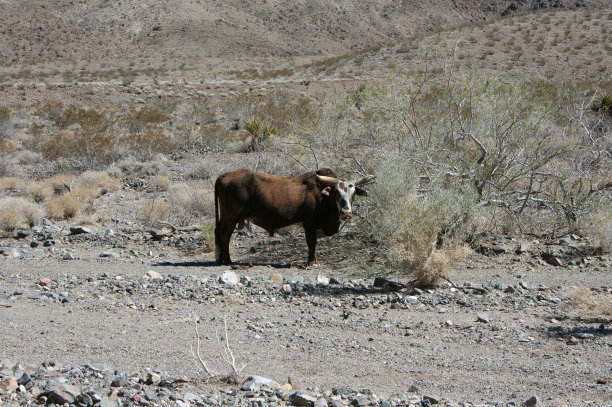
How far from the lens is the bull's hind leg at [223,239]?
10.9 metres

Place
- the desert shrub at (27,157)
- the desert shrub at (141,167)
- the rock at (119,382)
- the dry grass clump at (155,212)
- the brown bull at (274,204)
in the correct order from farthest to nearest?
the desert shrub at (27,157) < the desert shrub at (141,167) < the dry grass clump at (155,212) < the brown bull at (274,204) < the rock at (119,382)

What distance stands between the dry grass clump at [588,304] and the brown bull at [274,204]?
148 inches

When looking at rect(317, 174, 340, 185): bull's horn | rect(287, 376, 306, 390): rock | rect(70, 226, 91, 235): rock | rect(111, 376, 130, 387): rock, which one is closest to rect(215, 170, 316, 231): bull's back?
rect(317, 174, 340, 185): bull's horn

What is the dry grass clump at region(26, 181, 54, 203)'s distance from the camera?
58.3ft

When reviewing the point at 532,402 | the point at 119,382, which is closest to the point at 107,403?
the point at 119,382

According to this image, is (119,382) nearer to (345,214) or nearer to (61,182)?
(345,214)

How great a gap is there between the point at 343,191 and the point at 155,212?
5874 mm

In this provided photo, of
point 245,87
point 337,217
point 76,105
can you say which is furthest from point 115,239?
point 245,87

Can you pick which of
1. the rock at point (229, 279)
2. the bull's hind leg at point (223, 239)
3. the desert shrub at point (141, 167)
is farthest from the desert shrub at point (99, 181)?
the rock at point (229, 279)

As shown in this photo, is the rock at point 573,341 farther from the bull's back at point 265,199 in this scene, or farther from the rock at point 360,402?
the bull's back at point 265,199

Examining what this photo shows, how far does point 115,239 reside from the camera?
12.8 meters

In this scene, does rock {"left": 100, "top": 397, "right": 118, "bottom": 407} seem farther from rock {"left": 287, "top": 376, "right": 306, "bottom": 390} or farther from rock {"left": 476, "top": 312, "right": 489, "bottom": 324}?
rock {"left": 476, "top": 312, "right": 489, "bottom": 324}

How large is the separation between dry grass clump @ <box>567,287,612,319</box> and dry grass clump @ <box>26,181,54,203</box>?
14.0m

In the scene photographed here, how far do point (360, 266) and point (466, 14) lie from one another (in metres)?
92.8
